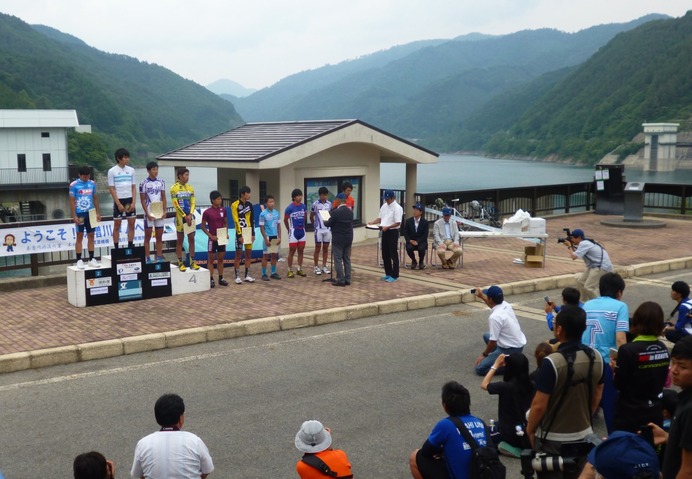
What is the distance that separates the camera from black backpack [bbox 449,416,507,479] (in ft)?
15.0

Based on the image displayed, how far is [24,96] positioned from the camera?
102m

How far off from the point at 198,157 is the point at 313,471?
50.0ft

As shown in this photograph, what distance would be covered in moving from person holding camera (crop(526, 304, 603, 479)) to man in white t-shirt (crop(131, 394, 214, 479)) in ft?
7.53

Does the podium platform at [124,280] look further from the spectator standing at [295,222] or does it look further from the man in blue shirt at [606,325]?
the man in blue shirt at [606,325]

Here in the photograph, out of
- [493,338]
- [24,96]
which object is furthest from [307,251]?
[24,96]

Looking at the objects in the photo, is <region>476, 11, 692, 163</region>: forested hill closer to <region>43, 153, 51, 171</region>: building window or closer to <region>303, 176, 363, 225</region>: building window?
<region>43, 153, 51, 171</region>: building window

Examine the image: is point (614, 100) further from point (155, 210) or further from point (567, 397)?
point (567, 397)

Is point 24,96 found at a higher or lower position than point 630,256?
higher

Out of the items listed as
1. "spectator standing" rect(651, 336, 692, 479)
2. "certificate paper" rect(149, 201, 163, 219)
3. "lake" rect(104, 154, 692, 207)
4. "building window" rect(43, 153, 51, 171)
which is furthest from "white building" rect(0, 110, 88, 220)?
"spectator standing" rect(651, 336, 692, 479)

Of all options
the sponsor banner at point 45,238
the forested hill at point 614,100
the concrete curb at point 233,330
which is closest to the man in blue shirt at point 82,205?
the sponsor banner at point 45,238

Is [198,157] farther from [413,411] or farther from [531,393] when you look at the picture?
[531,393]

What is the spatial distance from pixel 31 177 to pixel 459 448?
6814 centimetres

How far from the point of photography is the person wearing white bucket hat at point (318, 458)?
4.64 meters

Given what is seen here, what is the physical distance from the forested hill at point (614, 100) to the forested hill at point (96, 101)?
76.3 meters
